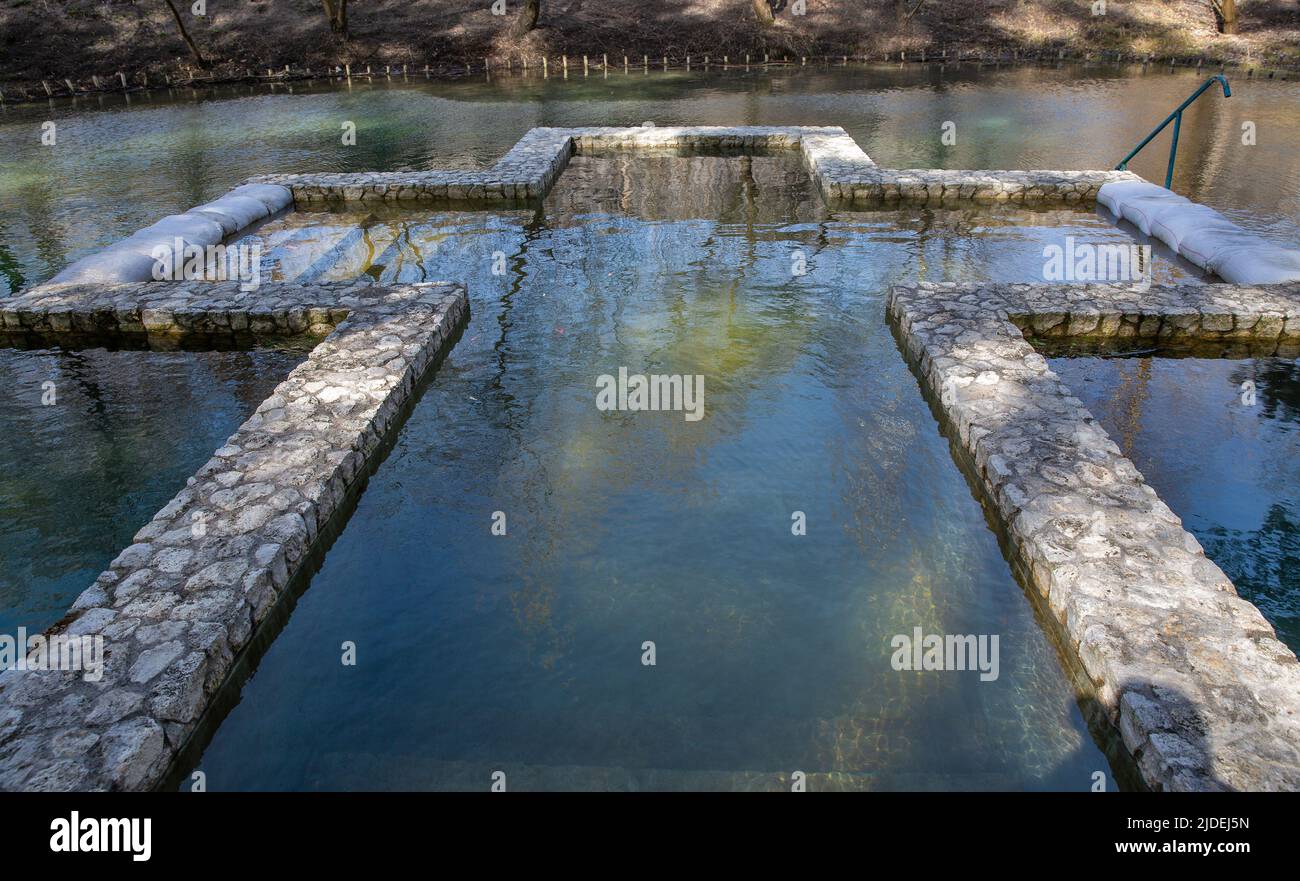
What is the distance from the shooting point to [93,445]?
275 inches

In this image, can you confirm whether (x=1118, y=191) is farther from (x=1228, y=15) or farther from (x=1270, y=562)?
(x=1228, y=15)

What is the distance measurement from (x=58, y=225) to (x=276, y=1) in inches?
1082

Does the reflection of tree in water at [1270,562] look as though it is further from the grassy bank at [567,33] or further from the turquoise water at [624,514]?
the grassy bank at [567,33]

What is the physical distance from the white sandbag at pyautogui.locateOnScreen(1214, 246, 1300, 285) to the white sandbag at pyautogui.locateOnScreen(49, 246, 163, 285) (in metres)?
12.7

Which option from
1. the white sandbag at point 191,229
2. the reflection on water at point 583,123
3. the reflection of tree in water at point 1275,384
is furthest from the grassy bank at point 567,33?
the reflection of tree in water at point 1275,384

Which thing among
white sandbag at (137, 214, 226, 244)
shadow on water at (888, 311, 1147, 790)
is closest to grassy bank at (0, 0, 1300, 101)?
white sandbag at (137, 214, 226, 244)

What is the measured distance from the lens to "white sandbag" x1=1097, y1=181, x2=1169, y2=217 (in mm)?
12359

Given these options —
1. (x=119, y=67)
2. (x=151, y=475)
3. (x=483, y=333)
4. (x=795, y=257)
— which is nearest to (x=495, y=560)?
(x=151, y=475)

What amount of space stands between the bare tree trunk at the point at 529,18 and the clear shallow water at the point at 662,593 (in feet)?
91.6

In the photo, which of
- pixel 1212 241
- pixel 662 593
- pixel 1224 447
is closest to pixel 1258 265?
pixel 1212 241

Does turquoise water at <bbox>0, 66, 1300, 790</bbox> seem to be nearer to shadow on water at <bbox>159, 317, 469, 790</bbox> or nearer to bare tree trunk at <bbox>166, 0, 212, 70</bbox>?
shadow on water at <bbox>159, 317, 469, 790</bbox>

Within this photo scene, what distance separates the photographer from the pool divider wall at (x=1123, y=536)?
12.8 ft

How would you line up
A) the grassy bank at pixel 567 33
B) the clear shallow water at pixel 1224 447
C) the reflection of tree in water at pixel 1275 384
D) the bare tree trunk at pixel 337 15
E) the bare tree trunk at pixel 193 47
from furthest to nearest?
1. the bare tree trunk at pixel 337 15
2. the grassy bank at pixel 567 33
3. the bare tree trunk at pixel 193 47
4. the reflection of tree in water at pixel 1275 384
5. the clear shallow water at pixel 1224 447
